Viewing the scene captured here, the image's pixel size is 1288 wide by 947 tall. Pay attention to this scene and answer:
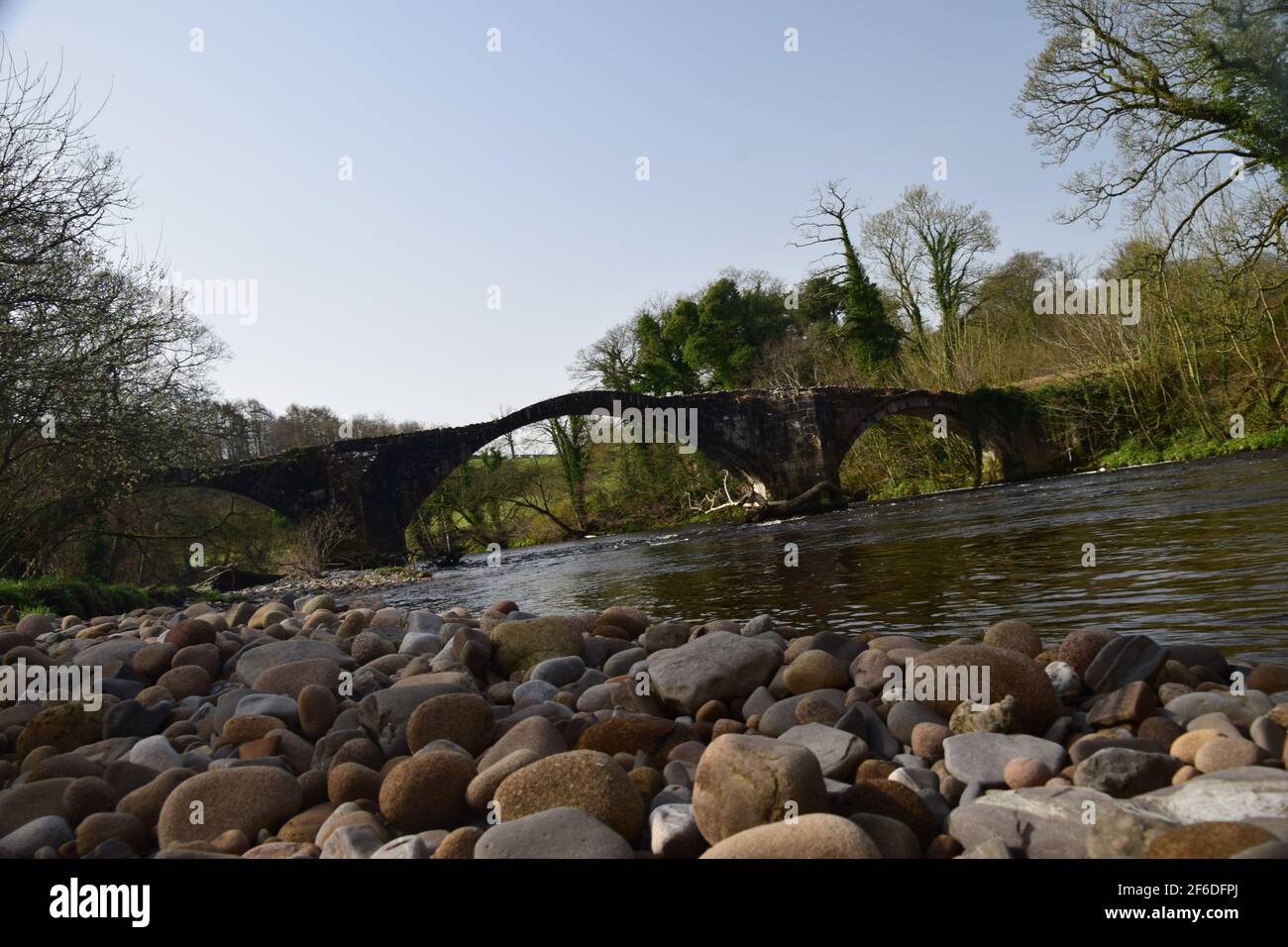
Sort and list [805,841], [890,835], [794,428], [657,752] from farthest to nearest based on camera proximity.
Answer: [794,428] → [657,752] → [890,835] → [805,841]

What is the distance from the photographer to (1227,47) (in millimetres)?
18328

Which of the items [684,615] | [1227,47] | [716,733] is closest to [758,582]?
[684,615]

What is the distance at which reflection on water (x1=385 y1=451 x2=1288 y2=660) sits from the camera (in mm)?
6531

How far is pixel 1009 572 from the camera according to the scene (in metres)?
9.48

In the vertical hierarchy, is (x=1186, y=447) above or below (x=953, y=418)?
below

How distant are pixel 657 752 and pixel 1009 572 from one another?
6835mm

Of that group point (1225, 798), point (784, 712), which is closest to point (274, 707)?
point (784, 712)

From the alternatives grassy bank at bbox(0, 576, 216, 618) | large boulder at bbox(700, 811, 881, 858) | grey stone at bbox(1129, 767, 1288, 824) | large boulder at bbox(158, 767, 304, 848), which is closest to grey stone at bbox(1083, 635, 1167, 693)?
grey stone at bbox(1129, 767, 1288, 824)

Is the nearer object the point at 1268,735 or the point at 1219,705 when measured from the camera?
the point at 1268,735

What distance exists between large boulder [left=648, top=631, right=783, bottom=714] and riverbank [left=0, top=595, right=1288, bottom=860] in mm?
14

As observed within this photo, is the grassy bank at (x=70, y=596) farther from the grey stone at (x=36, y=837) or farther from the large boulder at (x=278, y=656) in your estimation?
the grey stone at (x=36, y=837)

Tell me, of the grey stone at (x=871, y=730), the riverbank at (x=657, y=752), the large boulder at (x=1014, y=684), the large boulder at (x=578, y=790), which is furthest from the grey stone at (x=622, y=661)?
the large boulder at (x=578, y=790)

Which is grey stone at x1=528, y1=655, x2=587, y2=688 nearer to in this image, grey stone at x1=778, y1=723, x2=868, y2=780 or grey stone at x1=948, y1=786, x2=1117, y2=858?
grey stone at x1=778, y1=723, x2=868, y2=780

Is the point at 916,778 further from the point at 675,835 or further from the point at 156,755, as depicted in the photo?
the point at 156,755
